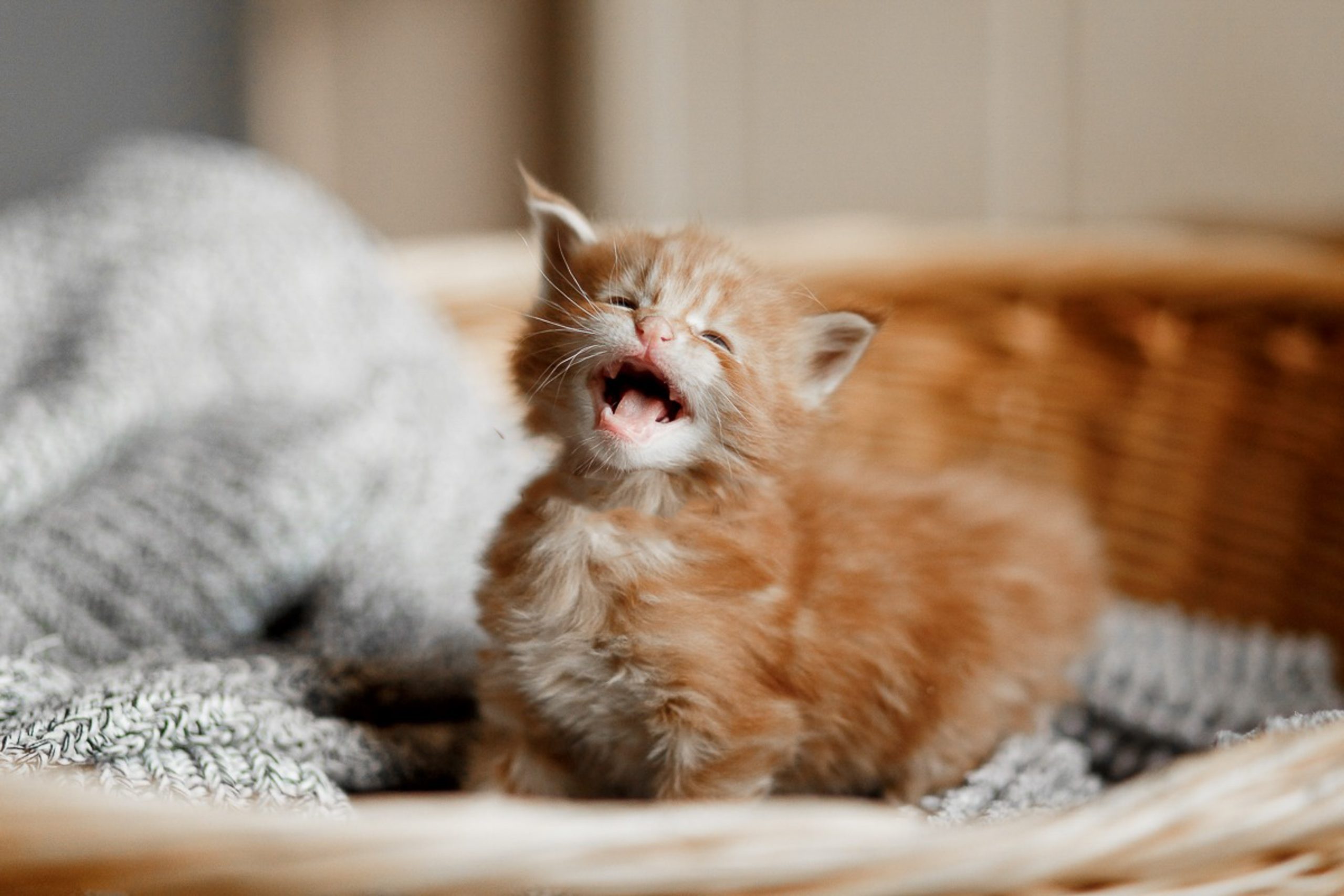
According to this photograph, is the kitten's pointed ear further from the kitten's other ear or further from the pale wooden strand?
the pale wooden strand

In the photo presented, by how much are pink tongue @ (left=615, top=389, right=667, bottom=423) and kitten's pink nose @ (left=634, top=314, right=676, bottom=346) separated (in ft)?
0.17

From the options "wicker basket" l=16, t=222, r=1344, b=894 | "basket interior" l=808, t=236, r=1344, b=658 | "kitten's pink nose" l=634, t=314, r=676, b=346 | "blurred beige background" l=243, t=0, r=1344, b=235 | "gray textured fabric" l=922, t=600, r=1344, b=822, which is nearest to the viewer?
"wicker basket" l=16, t=222, r=1344, b=894

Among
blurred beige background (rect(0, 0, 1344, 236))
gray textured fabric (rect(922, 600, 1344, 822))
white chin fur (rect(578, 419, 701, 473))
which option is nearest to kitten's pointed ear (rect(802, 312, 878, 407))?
white chin fur (rect(578, 419, 701, 473))

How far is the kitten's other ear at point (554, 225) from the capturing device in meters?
0.85

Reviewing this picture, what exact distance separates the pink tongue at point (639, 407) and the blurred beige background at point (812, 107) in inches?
61.6

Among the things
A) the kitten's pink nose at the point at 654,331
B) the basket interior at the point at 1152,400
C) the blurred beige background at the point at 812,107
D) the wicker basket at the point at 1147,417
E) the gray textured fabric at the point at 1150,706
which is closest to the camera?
the wicker basket at the point at 1147,417

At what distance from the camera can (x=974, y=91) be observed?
2.30 metres

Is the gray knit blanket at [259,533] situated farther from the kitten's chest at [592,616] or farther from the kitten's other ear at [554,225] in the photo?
the kitten's other ear at [554,225]

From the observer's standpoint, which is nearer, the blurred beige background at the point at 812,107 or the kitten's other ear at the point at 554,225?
the kitten's other ear at the point at 554,225

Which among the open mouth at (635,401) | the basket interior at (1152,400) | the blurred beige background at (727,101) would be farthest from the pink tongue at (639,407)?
the blurred beige background at (727,101)

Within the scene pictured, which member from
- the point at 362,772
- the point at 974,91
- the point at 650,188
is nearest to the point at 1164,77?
the point at 974,91

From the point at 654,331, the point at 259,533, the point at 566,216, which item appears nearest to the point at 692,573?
the point at 654,331

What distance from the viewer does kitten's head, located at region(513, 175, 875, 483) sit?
29.2 inches

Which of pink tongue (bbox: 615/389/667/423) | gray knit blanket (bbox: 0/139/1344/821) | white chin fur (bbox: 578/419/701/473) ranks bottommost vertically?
gray knit blanket (bbox: 0/139/1344/821)
